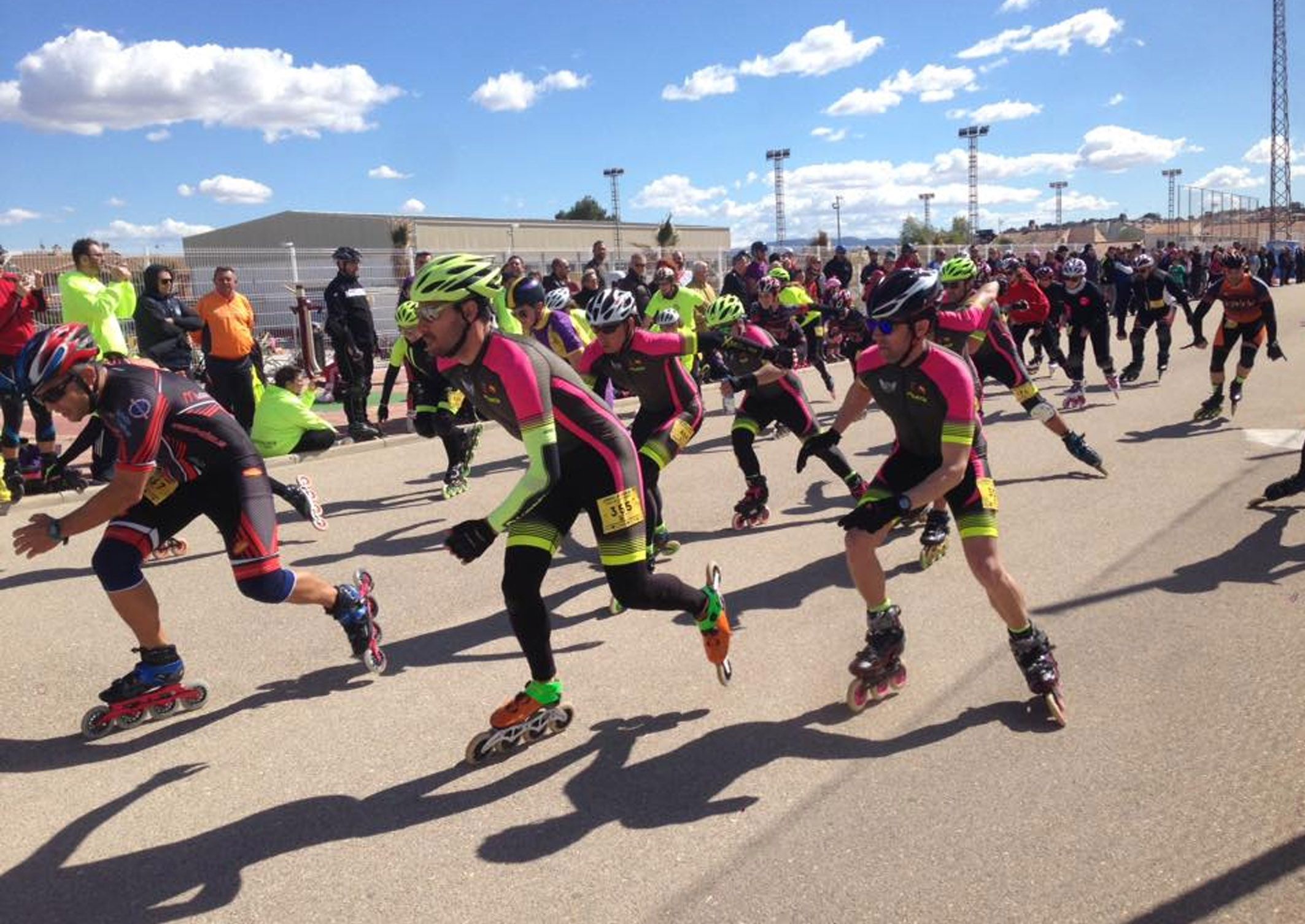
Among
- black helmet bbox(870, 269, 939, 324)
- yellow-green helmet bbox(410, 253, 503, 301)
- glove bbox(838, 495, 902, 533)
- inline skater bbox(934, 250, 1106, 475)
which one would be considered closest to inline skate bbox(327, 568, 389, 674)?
yellow-green helmet bbox(410, 253, 503, 301)

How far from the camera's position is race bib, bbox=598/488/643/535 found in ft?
13.8

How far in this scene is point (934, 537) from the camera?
6.46 metres

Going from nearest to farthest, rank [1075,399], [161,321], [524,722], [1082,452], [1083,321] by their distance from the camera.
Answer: [524,722] < [1082,452] < [161,321] < [1075,399] < [1083,321]

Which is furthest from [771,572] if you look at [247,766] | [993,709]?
[247,766]

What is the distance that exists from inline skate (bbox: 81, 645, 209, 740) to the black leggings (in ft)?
5.99

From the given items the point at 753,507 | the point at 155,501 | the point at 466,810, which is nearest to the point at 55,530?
the point at 155,501

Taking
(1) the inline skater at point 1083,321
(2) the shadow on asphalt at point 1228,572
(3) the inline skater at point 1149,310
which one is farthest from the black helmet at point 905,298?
(3) the inline skater at point 1149,310

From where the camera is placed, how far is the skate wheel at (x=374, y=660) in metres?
4.88

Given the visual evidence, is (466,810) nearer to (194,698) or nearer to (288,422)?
(194,698)

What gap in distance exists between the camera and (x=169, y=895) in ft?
10.5

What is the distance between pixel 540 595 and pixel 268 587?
1.37 metres

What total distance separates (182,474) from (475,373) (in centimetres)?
169

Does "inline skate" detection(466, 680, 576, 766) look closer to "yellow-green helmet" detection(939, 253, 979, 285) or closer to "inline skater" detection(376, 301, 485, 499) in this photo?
"inline skater" detection(376, 301, 485, 499)

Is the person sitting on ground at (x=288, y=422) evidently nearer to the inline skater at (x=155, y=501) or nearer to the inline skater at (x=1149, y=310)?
the inline skater at (x=155, y=501)
